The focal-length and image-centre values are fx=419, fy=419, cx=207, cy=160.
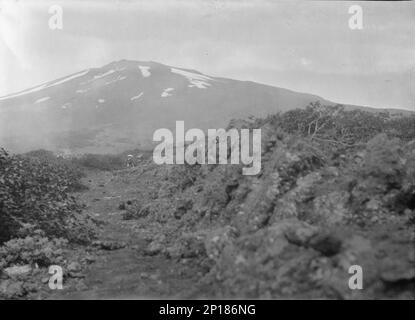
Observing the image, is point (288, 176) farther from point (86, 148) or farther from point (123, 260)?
point (86, 148)

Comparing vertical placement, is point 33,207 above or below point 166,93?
below

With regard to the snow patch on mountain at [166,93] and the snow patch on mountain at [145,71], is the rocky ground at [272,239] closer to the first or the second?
the snow patch on mountain at [166,93]

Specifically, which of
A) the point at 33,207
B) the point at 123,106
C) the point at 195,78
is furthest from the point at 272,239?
the point at 195,78

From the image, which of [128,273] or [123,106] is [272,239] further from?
[123,106]

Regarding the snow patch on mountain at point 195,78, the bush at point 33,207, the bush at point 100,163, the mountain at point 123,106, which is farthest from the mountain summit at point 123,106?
the bush at point 33,207

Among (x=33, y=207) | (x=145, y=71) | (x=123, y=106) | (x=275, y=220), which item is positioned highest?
(x=145, y=71)

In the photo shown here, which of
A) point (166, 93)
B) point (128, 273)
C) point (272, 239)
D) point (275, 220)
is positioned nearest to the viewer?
point (272, 239)

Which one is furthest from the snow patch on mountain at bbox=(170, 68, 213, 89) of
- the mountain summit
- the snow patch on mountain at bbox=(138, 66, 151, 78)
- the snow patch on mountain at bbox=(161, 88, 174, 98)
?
the snow patch on mountain at bbox=(138, 66, 151, 78)
